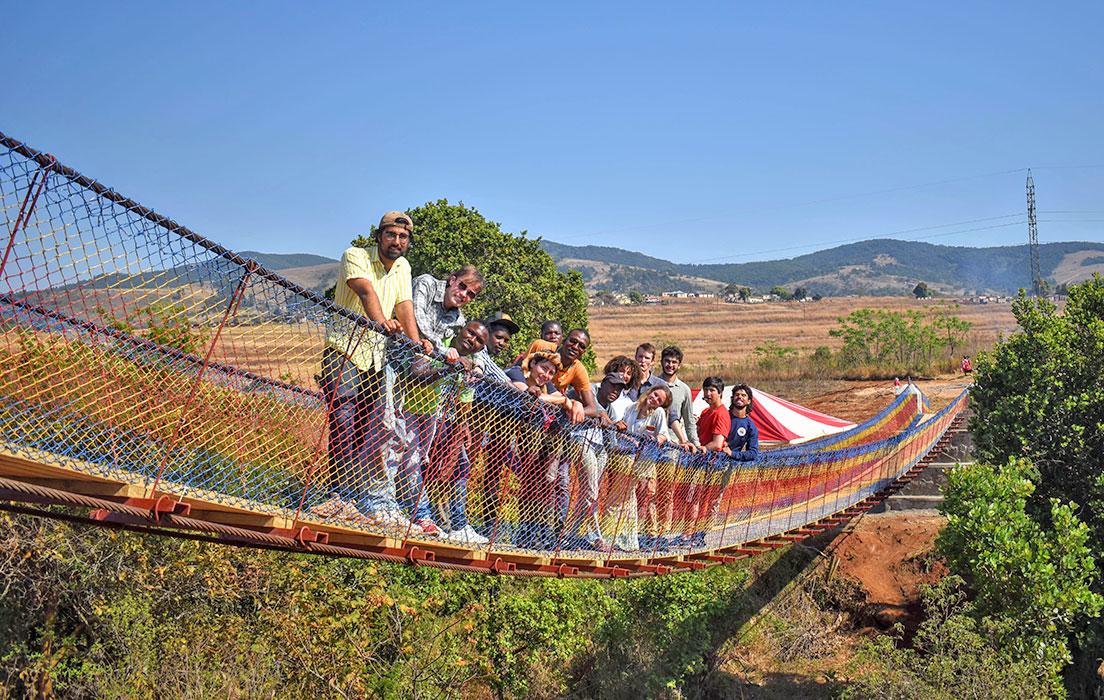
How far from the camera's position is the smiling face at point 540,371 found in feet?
17.5

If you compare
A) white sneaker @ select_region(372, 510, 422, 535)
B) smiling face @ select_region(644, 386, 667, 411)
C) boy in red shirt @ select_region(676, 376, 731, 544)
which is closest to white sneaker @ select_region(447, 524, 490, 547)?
white sneaker @ select_region(372, 510, 422, 535)

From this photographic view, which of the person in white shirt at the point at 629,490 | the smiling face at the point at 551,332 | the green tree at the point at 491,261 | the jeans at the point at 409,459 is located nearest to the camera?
the jeans at the point at 409,459

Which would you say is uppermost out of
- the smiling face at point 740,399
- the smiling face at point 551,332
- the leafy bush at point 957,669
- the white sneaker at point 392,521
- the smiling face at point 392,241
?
the smiling face at point 392,241

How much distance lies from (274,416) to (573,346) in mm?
2151

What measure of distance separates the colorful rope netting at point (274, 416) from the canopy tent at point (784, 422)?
8.67 metres

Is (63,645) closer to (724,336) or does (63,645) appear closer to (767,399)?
(767,399)

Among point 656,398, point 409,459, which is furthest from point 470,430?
point 656,398

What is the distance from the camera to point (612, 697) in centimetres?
1277

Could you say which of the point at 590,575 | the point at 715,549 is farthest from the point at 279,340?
the point at 715,549

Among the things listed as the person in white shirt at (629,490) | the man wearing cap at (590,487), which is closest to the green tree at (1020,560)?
the person in white shirt at (629,490)

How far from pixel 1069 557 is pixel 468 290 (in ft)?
24.1

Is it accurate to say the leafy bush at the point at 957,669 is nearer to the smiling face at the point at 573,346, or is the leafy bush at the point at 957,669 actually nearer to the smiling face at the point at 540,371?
the smiling face at the point at 573,346

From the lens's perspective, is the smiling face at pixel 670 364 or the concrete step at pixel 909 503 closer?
the smiling face at pixel 670 364

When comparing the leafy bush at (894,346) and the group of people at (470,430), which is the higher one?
the group of people at (470,430)
